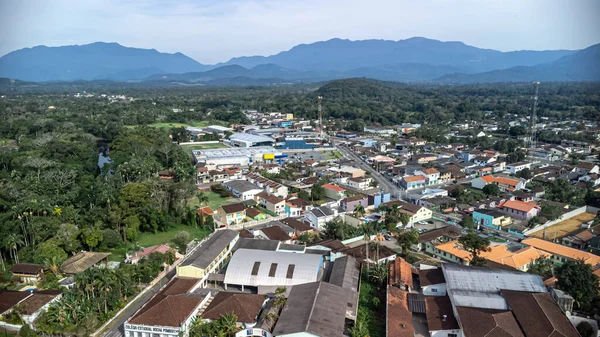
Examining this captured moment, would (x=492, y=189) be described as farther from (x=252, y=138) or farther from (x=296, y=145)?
(x=252, y=138)

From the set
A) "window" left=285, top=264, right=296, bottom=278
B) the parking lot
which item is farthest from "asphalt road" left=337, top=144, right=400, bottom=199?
"window" left=285, top=264, right=296, bottom=278

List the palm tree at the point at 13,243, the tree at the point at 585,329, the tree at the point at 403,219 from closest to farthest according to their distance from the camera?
the tree at the point at 585,329 < the palm tree at the point at 13,243 < the tree at the point at 403,219

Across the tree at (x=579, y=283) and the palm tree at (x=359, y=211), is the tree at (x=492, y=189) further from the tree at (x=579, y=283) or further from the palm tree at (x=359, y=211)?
the tree at (x=579, y=283)

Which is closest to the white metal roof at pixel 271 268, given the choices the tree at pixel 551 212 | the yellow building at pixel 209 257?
the yellow building at pixel 209 257

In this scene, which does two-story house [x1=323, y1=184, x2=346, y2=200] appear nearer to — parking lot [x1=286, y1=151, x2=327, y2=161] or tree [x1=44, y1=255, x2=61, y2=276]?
parking lot [x1=286, y1=151, x2=327, y2=161]

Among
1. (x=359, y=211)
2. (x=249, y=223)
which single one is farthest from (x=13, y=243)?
(x=359, y=211)

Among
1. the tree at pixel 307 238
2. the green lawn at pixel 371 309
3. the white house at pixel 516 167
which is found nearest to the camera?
the green lawn at pixel 371 309

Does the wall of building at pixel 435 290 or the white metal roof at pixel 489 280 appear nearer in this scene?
the white metal roof at pixel 489 280

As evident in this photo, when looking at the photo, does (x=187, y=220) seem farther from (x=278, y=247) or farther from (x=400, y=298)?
(x=400, y=298)
